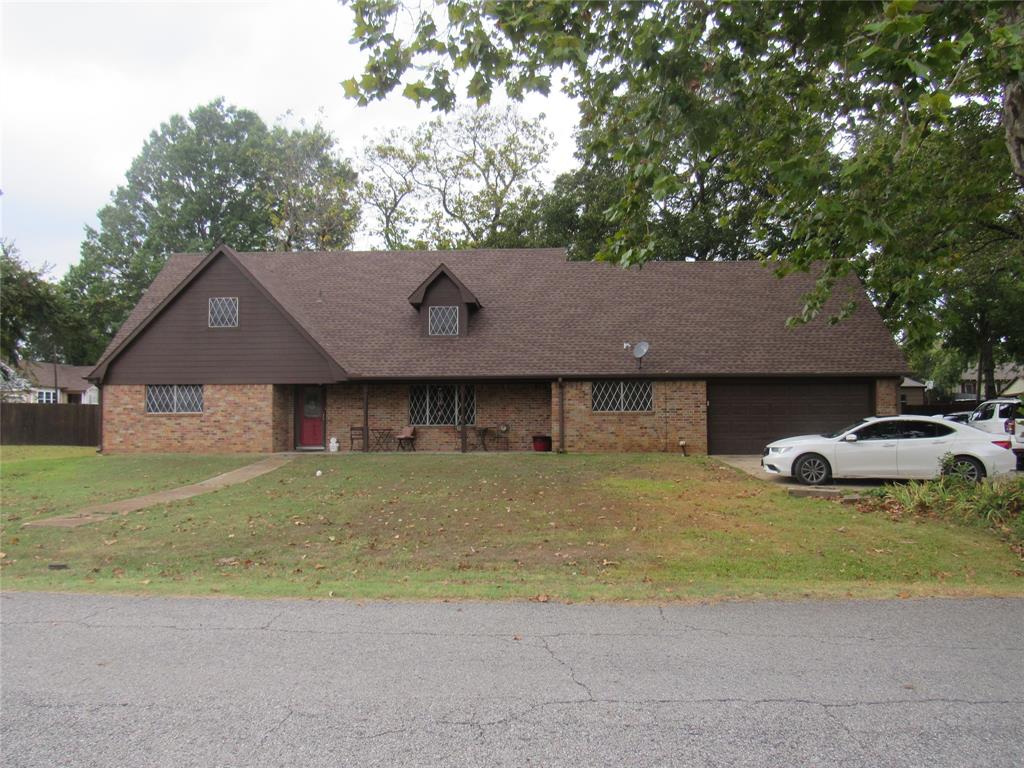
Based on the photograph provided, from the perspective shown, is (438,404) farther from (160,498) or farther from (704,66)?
(704,66)

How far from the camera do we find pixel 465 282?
2381cm

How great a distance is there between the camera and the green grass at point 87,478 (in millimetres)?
12070

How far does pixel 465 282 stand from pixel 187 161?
103 ft

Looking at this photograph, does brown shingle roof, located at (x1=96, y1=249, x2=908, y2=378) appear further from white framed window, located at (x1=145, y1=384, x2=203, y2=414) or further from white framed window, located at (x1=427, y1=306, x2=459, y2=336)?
white framed window, located at (x1=145, y1=384, x2=203, y2=414)

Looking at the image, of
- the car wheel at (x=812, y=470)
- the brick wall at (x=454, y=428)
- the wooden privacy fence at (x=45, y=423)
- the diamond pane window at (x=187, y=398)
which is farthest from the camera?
the wooden privacy fence at (x=45, y=423)

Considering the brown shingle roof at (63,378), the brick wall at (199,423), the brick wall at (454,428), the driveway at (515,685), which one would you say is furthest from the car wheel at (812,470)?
the brown shingle roof at (63,378)

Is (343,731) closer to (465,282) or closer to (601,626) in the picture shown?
(601,626)

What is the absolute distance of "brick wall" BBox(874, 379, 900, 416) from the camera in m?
19.9

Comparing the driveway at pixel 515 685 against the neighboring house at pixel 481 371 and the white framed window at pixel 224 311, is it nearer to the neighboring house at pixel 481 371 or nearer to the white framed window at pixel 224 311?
the neighboring house at pixel 481 371

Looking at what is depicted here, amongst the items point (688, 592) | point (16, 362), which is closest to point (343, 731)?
point (688, 592)

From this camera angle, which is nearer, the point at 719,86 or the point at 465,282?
the point at 719,86

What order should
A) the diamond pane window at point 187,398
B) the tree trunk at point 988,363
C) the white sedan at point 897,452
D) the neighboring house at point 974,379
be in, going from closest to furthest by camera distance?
the white sedan at point 897,452
the diamond pane window at point 187,398
the tree trunk at point 988,363
the neighboring house at point 974,379

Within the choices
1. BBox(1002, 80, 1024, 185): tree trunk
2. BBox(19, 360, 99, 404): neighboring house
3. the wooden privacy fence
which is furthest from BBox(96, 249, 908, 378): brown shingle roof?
BBox(19, 360, 99, 404): neighboring house

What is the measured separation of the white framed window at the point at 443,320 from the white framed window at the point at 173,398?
281 inches
